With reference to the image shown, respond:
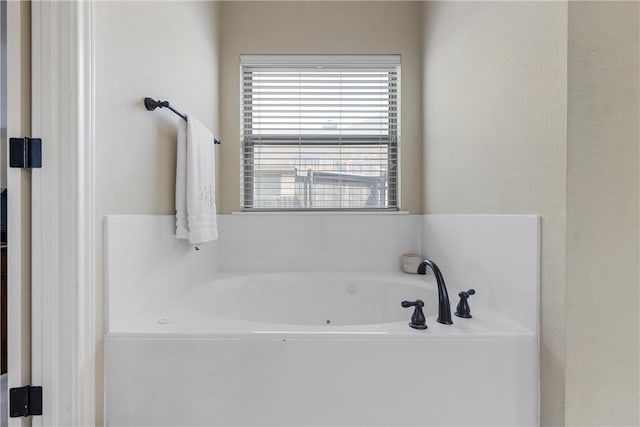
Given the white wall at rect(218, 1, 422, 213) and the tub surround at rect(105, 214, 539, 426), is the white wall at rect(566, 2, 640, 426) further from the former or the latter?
the white wall at rect(218, 1, 422, 213)

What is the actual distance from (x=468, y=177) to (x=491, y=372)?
849 mm

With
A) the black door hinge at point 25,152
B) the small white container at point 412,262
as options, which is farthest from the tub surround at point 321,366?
the small white container at point 412,262

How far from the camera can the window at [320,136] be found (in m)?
2.21

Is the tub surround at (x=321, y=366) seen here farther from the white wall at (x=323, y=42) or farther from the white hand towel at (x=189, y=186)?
the white wall at (x=323, y=42)

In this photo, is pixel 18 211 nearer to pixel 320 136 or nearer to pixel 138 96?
pixel 138 96

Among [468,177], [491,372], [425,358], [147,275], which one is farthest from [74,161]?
[468,177]

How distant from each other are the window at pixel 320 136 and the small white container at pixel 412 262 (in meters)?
0.38

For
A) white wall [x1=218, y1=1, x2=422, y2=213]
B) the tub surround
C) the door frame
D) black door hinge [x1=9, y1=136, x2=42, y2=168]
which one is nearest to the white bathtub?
the tub surround

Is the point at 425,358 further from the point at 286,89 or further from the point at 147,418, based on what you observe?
the point at 286,89

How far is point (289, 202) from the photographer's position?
2.21 metres

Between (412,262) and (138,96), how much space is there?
170 centimetres

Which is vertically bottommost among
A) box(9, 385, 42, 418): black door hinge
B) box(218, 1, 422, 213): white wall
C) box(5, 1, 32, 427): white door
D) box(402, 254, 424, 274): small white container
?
box(9, 385, 42, 418): black door hinge

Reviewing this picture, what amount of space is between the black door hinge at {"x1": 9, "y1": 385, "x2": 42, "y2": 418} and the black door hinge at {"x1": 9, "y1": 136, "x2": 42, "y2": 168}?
24.4 inches

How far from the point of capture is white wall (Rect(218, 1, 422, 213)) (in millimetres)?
2145
